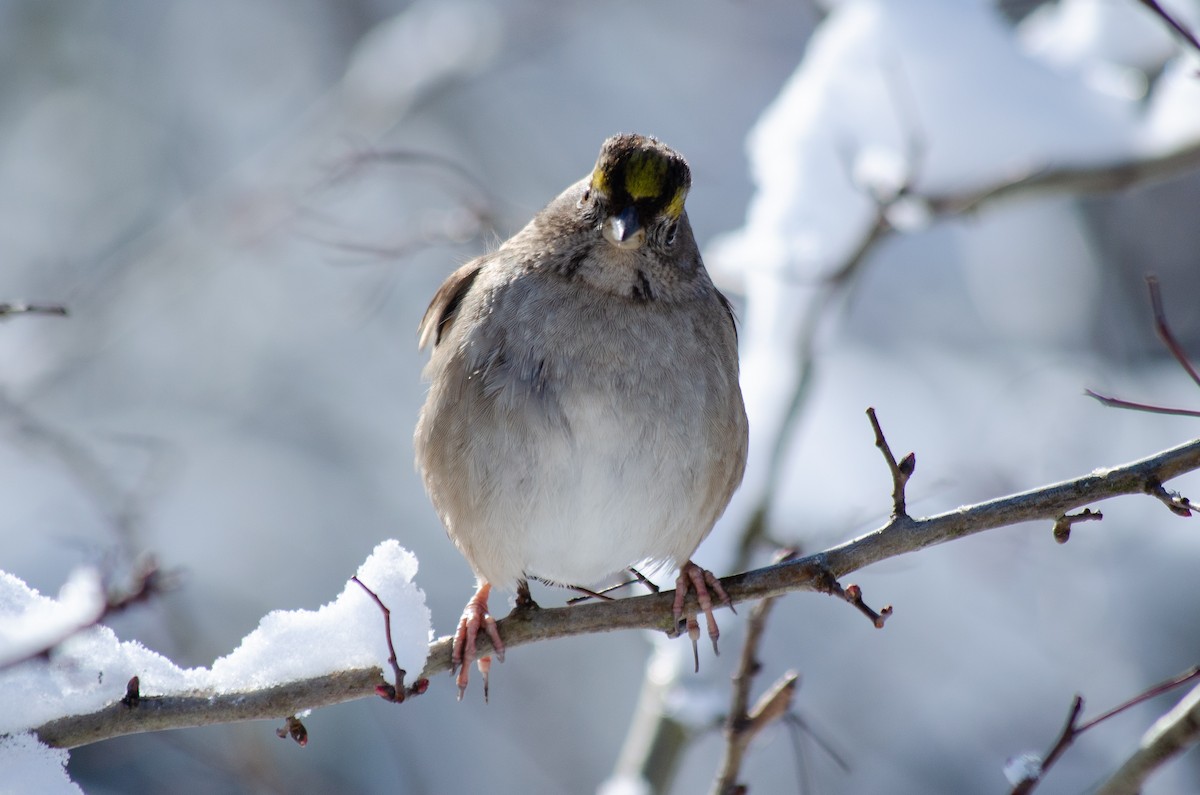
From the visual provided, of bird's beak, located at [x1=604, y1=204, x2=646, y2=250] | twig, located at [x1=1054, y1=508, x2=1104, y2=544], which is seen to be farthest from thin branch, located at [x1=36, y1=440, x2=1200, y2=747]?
bird's beak, located at [x1=604, y1=204, x2=646, y2=250]

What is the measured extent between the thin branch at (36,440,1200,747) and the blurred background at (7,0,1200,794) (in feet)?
5.19

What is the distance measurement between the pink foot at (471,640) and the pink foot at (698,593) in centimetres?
48

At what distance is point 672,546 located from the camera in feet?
11.5

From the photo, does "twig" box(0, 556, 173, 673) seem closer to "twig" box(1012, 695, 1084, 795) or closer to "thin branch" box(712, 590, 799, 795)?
"thin branch" box(712, 590, 799, 795)

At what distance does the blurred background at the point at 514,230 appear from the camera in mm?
4871

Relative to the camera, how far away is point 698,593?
3219 millimetres

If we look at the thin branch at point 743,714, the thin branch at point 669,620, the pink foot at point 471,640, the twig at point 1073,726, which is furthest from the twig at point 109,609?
the twig at point 1073,726

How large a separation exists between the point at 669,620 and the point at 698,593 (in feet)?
0.91

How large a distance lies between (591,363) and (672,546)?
62 cm

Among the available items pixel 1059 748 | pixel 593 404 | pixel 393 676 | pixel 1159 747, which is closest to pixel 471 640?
pixel 393 676

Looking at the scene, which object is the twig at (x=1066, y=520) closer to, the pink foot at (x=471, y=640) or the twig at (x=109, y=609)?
the pink foot at (x=471, y=640)

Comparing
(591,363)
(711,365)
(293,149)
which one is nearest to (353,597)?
(591,363)

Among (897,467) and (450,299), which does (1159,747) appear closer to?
(897,467)

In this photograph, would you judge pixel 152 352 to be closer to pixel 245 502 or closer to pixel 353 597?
pixel 245 502
